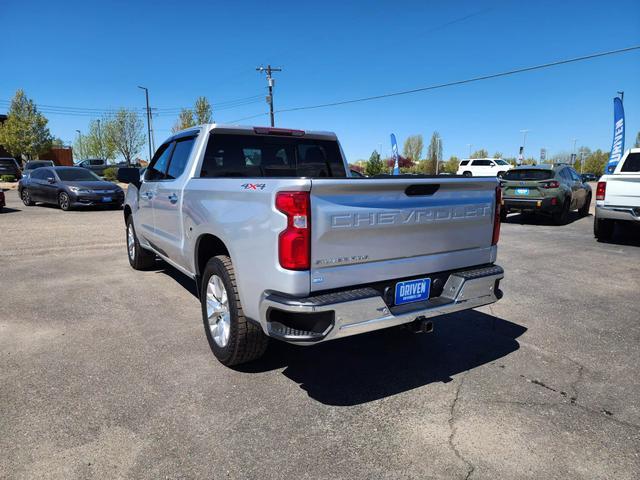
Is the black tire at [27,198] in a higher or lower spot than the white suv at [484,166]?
lower

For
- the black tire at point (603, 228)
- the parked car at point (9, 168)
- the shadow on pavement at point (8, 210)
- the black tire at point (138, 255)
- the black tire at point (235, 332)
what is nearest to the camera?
the black tire at point (235, 332)

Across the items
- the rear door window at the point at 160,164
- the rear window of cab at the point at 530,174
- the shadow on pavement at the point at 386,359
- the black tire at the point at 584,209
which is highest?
the rear door window at the point at 160,164

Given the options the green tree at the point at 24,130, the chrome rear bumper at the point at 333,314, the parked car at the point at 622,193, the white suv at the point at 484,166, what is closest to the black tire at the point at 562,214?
the parked car at the point at 622,193

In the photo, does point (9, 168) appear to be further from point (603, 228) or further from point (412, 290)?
point (412, 290)

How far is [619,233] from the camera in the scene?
35.2ft

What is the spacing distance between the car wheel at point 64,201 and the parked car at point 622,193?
14.9 metres

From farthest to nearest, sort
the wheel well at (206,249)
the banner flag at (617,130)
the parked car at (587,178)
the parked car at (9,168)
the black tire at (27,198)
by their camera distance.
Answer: the parked car at (9,168) < the banner flag at (617,130) < the black tire at (27,198) < the parked car at (587,178) < the wheel well at (206,249)

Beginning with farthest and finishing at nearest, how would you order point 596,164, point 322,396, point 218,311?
point 596,164
point 218,311
point 322,396

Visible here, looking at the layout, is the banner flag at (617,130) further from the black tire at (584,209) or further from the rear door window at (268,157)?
the rear door window at (268,157)

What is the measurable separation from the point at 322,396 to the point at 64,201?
1449 cm

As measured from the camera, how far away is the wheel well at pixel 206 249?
3.66m

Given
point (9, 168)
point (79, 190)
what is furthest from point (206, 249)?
point (9, 168)

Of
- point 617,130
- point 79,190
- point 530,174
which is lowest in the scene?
point 79,190

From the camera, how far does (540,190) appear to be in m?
11.9
